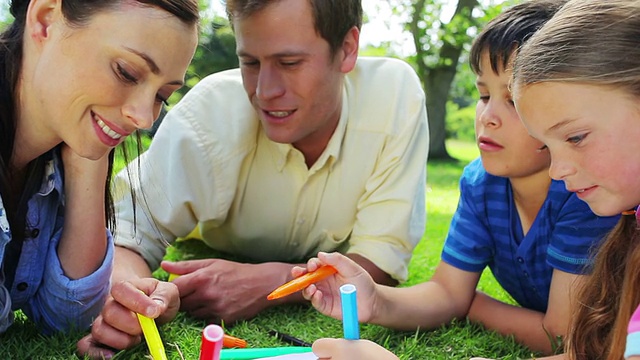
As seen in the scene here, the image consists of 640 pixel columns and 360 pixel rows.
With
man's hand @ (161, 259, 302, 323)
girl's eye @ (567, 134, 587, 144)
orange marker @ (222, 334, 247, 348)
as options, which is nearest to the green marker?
orange marker @ (222, 334, 247, 348)

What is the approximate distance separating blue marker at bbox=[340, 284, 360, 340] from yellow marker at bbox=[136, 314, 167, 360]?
0.36m

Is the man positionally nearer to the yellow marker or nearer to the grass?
the grass

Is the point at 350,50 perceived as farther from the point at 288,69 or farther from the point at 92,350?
the point at 92,350

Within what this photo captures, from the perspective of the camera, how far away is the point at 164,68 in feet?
4.68

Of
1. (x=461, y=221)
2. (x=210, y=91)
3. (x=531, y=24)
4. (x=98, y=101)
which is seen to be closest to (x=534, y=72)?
(x=531, y=24)

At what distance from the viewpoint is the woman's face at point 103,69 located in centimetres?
139

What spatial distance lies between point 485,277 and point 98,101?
5.01 ft

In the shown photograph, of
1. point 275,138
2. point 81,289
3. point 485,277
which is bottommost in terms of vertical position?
point 485,277

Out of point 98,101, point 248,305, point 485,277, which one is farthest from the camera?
point 485,277

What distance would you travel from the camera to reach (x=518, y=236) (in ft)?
5.98

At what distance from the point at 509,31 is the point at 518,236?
510 millimetres

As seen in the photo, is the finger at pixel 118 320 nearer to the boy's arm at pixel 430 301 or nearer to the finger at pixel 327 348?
the finger at pixel 327 348

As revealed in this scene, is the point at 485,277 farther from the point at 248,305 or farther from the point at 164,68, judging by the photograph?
the point at 164,68

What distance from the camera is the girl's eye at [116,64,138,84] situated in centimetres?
140
